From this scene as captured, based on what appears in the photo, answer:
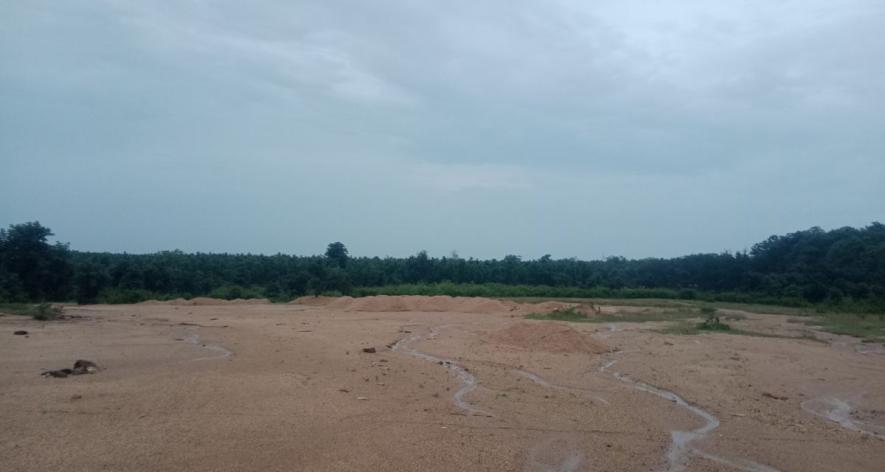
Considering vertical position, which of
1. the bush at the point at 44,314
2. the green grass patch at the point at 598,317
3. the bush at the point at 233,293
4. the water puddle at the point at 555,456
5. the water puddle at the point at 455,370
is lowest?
the water puddle at the point at 555,456

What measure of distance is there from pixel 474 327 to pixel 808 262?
48370 millimetres

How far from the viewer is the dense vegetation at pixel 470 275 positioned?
48.1 metres

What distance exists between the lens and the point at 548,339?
22141 millimetres

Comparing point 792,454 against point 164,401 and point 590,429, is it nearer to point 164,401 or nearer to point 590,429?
point 590,429

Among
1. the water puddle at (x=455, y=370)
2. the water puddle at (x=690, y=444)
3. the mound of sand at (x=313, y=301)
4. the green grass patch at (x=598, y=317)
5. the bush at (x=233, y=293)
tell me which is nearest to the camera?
the water puddle at (x=690, y=444)

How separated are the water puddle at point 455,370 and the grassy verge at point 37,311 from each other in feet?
53.4

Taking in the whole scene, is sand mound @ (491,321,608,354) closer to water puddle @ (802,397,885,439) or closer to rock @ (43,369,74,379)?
water puddle @ (802,397,885,439)

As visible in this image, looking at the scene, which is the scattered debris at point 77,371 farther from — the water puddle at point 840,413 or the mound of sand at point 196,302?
the mound of sand at point 196,302

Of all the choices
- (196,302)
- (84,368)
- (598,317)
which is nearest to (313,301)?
(196,302)

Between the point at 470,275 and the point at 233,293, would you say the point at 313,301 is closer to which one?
the point at 233,293

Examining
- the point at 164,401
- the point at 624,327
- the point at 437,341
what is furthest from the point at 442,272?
the point at 164,401

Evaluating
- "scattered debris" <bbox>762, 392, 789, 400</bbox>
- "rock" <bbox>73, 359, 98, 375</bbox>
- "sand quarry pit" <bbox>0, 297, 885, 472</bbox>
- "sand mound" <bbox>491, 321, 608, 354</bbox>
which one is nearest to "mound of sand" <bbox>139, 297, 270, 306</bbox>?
"sand quarry pit" <bbox>0, 297, 885, 472</bbox>

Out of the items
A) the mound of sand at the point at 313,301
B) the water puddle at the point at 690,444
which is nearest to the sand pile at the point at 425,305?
the mound of sand at the point at 313,301

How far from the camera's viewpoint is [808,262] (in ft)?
221
